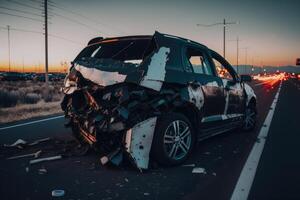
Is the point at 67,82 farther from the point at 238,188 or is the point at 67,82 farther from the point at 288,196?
the point at 288,196

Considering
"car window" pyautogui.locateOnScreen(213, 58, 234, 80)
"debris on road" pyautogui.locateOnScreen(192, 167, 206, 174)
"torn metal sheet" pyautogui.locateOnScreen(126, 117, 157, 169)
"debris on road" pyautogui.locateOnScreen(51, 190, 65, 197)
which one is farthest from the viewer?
"car window" pyautogui.locateOnScreen(213, 58, 234, 80)

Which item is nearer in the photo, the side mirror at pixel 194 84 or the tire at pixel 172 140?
the tire at pixel 172 140

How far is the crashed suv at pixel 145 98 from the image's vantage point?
4824mm

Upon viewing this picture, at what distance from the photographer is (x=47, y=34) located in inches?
1035

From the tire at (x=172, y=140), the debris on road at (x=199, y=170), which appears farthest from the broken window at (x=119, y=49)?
the debris on road at (x=199, y=170)

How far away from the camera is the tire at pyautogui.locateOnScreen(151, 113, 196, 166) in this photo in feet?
16.5

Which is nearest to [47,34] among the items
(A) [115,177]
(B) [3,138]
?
(B) [3,138]

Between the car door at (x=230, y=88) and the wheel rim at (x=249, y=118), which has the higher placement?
the car door at (x=230, y=88)

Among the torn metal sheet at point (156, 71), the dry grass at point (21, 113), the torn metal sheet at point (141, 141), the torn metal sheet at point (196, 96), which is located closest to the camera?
the torn metal sheet at point (141, 141)

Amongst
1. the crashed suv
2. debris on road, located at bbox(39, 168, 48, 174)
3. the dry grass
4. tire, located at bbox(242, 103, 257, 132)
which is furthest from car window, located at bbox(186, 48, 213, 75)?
the dry grass

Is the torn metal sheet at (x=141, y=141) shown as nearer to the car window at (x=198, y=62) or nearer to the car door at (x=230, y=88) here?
the car window at (x=198, y=62)

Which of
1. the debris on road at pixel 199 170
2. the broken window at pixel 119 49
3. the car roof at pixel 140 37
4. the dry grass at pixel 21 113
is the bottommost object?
the dry grass at pixel 21 113

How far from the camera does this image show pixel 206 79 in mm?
6074

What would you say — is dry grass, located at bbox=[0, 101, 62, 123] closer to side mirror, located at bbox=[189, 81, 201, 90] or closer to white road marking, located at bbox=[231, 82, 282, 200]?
side mirror, located at bbox=[189, 81, 201, 90]
